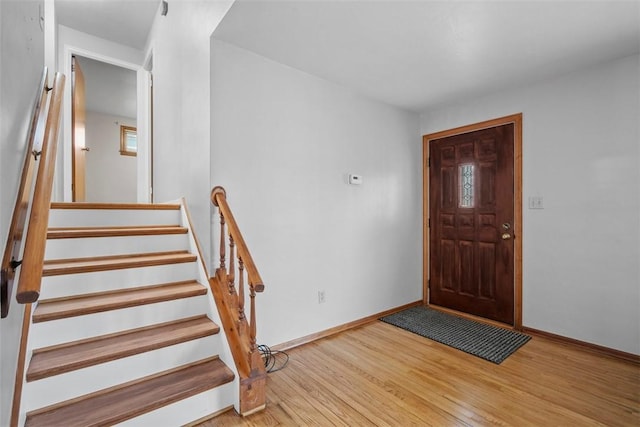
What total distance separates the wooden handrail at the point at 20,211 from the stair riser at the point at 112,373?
25.6 inches

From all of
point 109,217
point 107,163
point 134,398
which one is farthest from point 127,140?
point 134,398

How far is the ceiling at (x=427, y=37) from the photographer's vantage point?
190 cm

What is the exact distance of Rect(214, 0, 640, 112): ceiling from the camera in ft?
6.22

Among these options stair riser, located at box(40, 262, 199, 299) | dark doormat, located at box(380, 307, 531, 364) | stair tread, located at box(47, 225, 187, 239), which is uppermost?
stair tread, located at box(47, 225, 187, 239)

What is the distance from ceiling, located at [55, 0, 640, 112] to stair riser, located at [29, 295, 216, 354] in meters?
1.93

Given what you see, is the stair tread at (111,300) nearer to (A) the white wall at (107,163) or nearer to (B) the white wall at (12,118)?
(B) the white wall at (12,118)

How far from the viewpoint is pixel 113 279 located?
6.54 feet

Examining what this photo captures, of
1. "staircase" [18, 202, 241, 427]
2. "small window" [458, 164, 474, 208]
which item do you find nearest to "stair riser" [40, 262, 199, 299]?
"staircase" [18, 202, 241, 427]

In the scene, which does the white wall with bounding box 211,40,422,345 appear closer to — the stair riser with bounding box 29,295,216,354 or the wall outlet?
the wall outlet

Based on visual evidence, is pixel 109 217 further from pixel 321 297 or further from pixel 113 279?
pixel 321 297

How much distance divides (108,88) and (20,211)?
4.41 meters

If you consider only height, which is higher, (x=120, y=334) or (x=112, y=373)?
(x=120, y=334)

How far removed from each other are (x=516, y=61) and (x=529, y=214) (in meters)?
1.42

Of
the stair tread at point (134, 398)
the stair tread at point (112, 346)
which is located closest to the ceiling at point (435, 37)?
the stair tread at point (112, 346)
